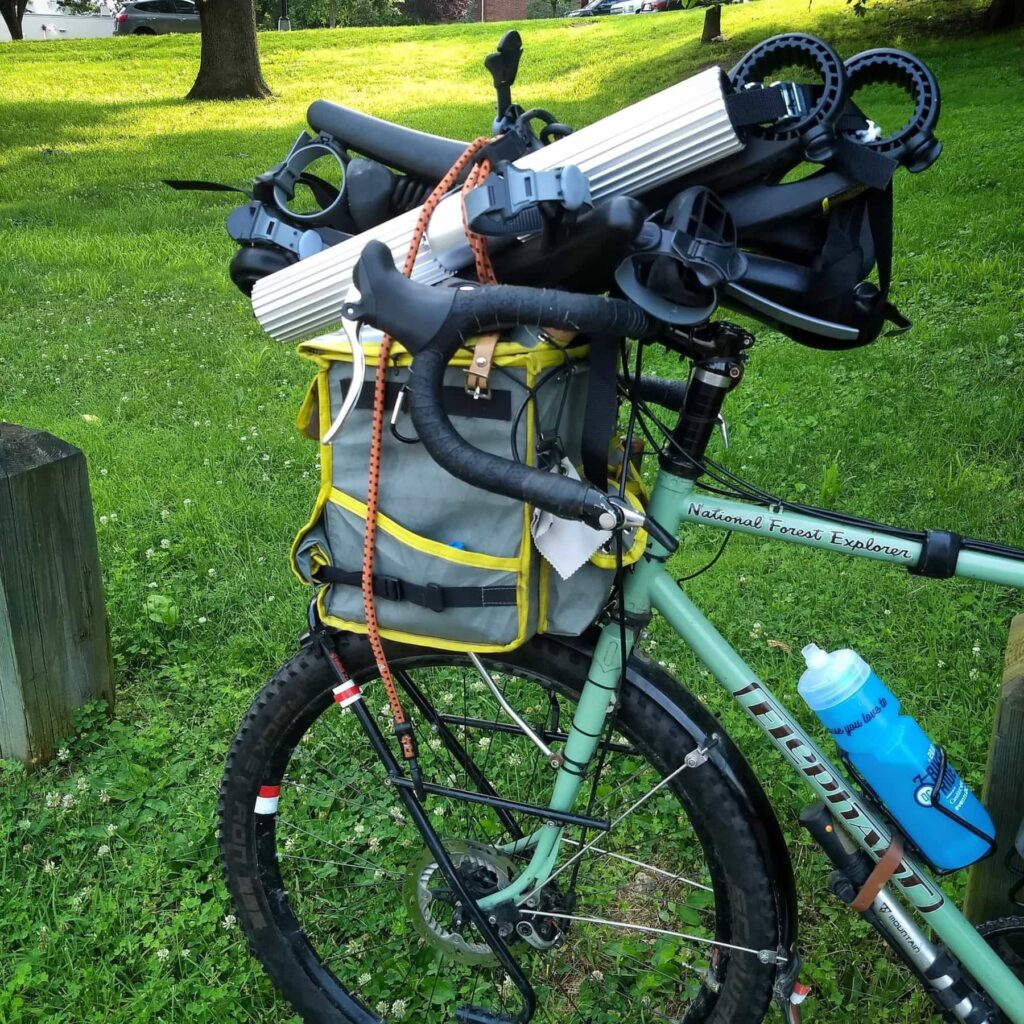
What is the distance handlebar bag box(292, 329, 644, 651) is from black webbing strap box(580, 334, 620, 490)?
0.17ft

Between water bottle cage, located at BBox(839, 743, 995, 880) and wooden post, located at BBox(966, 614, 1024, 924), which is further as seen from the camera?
wooden post, located at BBox(966, 614, 1024, 924)

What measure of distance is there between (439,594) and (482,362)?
43 centimetres

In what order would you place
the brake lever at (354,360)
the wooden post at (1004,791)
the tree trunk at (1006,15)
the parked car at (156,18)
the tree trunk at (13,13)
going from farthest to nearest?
the tree trunk at (13,13)
the parked car at (156,18)
the tree trunk at (1006,15)
the wooden post at (1004,791)
the brake lever at (354,360)

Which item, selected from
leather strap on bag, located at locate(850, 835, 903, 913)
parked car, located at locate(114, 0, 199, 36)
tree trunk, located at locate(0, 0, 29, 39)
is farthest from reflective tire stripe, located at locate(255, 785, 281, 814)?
tree trunk, located at locate(0, 0, 29, 39)

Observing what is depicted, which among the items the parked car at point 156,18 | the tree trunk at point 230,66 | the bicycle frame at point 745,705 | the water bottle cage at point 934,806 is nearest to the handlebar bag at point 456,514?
the bicycle frame at point 745,705

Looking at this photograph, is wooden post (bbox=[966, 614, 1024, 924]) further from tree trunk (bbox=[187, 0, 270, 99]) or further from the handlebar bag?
tree trunk (bbox=[187, 0, 270, 99])

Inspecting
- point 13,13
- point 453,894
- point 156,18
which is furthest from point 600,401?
point 13,13

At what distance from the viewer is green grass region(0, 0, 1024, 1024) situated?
2527 millimetres

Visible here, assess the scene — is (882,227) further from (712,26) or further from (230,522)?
(712,26)

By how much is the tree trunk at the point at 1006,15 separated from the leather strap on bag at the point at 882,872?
16348 mm

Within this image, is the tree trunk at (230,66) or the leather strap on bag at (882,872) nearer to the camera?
the leather strap on bag at (882,872)

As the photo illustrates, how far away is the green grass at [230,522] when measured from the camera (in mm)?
2527

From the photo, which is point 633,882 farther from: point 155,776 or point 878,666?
point 155,776

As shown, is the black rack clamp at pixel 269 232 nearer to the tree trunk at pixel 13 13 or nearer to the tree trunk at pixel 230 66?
the tree trunk at pixel 230 66
